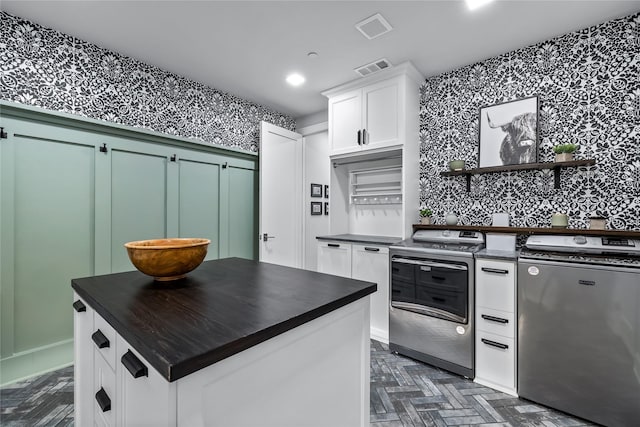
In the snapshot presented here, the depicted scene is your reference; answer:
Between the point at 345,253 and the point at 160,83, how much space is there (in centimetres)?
264

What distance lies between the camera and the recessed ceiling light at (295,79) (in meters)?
3.15

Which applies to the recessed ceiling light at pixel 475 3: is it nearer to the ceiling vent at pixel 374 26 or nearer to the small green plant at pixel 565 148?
the ceiling vent at pixel 374 26

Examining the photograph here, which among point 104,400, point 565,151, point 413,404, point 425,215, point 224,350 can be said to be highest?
point 565,151

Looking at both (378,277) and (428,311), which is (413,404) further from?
(378,277)

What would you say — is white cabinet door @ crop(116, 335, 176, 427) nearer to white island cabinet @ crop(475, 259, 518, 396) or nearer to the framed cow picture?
white island cabinet @ crop(475, 259, 518, 396)

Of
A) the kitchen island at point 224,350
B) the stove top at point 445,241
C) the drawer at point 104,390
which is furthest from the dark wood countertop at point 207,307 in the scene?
the stove top at point 445,241

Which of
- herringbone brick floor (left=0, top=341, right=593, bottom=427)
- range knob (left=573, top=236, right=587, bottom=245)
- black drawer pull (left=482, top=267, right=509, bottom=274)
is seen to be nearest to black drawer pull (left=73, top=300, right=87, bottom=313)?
herringbone brick floor (left=0, top=341, right=593, bottom=427)

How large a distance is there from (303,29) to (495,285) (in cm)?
249

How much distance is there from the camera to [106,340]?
100 centimetres

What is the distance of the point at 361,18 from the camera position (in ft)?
7.37

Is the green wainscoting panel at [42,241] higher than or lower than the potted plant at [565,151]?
lower

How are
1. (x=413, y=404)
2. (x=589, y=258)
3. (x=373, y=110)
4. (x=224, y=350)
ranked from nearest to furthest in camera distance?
(x=224, y=350) → (x=589, y=258) → (x=413, y=404) → (x=373, y=110)

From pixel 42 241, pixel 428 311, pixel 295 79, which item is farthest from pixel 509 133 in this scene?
pixel 42 241

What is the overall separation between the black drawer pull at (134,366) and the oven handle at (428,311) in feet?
7.11
